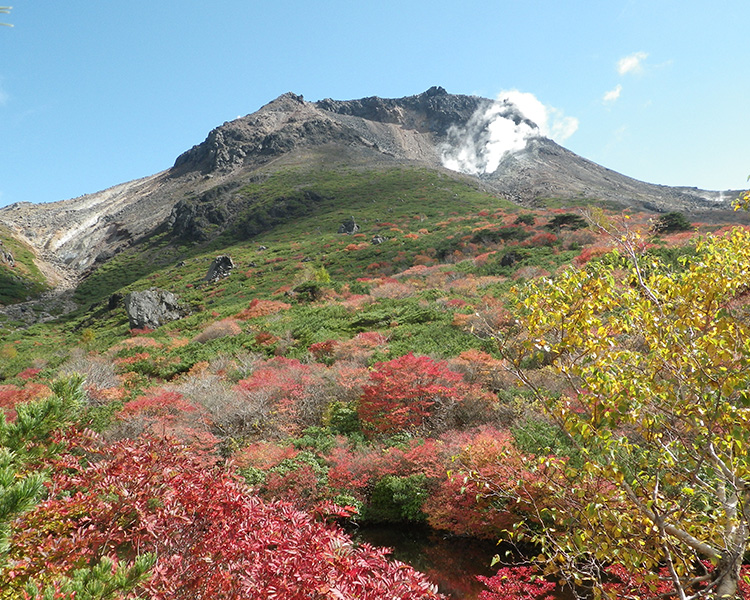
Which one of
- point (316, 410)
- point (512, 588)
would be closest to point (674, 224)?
point (316, 410)

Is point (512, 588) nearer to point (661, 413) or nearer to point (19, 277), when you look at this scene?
point (661, 413)

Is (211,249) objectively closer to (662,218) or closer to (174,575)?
(662,218)

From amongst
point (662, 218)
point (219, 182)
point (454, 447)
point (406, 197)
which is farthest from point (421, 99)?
point (454, 447)

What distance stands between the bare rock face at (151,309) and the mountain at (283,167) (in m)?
38.1

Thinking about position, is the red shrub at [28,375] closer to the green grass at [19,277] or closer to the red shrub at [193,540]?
the red shrub at [193,540]

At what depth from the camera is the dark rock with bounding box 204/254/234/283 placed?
39.3 m

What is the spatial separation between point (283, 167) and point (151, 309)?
203 ft

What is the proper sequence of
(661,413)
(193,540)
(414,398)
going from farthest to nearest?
(414,398) → (193,540) → (661,413)

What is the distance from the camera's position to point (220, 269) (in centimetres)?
4016

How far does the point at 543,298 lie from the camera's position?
3617 mm

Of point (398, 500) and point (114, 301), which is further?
point (114, 301)

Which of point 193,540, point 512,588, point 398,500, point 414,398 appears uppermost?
point 193,540

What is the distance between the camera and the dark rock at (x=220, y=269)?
1546 inches

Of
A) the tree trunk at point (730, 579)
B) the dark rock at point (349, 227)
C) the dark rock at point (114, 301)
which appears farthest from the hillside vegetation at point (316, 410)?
the dark rock at point (349, 227)
